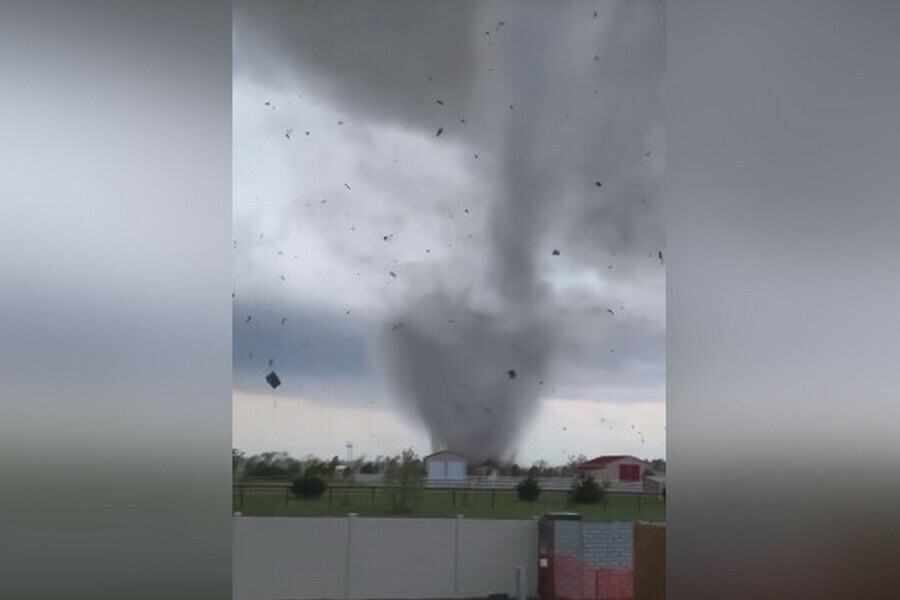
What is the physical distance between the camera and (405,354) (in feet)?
7.94

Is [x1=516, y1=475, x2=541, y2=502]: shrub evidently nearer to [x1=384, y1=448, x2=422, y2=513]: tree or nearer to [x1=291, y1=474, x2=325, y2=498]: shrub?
[x1=384, y1=448, x2=422, y2=513]: tree

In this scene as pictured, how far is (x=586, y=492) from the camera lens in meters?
2.49

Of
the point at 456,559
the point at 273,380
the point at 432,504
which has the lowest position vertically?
the point at 456,559

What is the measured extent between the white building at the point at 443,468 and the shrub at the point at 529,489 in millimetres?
126

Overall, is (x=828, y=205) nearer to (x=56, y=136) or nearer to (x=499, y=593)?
(x=499, y=593)

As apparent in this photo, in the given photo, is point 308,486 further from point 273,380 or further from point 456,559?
point 456,559

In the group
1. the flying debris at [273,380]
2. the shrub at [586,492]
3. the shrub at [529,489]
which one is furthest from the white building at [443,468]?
the flying debris at [273,380]

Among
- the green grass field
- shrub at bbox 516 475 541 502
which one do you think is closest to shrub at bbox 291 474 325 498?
the green grass field

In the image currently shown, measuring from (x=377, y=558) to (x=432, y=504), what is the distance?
16 centimetres

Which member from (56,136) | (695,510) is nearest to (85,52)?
(56,136)

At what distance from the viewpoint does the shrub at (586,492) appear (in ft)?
8.13

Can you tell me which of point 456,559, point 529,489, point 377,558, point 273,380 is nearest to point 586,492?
point 529,489

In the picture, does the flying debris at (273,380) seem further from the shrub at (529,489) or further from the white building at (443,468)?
the shrub at (529,489)

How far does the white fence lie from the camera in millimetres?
2367
